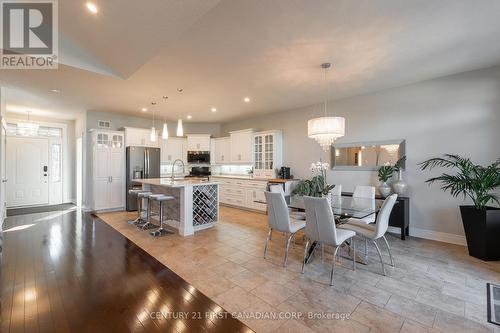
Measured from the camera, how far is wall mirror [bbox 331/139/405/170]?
429 cm

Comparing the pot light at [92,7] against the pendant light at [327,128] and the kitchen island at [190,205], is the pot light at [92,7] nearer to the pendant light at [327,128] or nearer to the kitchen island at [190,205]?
the kitchen island at [190,205]

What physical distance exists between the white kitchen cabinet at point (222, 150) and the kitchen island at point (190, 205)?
8.85 ft

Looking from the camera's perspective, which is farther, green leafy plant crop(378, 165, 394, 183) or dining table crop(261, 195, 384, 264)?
green leafy plant crop(378, 165, 394, 183)

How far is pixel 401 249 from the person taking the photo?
3467 mm

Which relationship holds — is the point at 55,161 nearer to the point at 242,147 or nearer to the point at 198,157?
the point at 198,157

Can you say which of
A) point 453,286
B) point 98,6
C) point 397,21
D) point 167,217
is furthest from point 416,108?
point 167,217

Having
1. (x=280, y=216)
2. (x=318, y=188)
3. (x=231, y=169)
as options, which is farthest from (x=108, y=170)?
(x=318, y=188)

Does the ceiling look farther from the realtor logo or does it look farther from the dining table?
the dining table

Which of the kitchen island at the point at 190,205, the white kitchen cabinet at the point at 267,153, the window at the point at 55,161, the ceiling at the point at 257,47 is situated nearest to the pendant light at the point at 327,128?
the ceiling at the point at 257,47

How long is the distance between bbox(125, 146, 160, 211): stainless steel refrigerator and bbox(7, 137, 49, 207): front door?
3155 millimetres

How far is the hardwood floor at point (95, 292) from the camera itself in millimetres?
1813

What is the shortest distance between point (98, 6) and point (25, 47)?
1730mm

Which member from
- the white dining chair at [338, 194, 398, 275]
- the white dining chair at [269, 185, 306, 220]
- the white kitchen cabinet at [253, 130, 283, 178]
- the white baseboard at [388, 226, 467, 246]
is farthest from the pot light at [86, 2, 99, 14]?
the white baseboard at [388, 226, 467, 246]

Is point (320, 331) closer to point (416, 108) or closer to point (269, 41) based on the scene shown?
point (269, 41)
